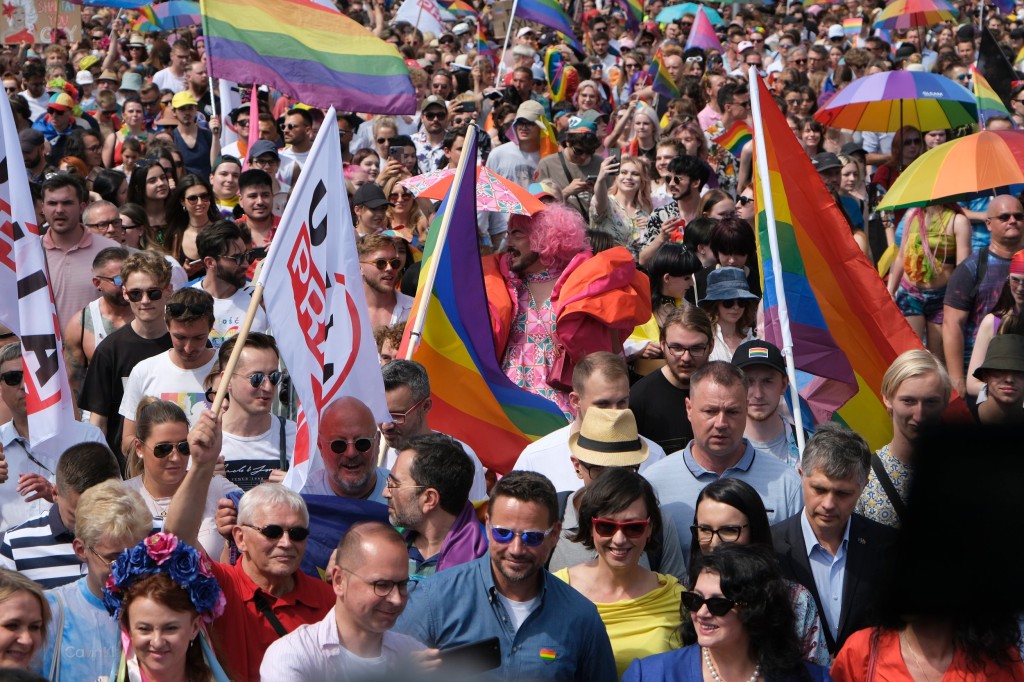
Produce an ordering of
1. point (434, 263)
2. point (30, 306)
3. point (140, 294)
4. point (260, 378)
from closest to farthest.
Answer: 1. point (30, 306)
2. point (260, 378)
3. point (434, 263)
4. point (140, 294)

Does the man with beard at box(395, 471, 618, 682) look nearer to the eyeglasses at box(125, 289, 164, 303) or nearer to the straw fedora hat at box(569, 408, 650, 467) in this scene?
the straw fedora hat at box(569, 408, 650, 467)

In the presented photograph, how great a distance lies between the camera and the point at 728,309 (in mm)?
6844

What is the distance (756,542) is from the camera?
4.33m

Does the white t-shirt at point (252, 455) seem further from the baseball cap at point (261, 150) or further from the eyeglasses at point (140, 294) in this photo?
the baseball cap at point (261, 150)

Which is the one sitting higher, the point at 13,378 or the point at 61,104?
the point at 13,378

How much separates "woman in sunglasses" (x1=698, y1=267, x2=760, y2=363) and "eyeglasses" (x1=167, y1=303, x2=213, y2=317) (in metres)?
2.42

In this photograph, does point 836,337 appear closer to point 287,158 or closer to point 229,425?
point 229,425

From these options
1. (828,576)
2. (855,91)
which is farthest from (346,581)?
(855,91)

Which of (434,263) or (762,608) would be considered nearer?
(762,608)

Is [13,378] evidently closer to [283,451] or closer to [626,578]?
[283,451]

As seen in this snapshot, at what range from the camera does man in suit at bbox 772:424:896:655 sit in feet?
14.7

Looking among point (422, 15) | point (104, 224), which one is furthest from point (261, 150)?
point (422, 15)

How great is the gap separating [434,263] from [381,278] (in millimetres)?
1113

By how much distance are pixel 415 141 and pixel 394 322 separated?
468 cm
